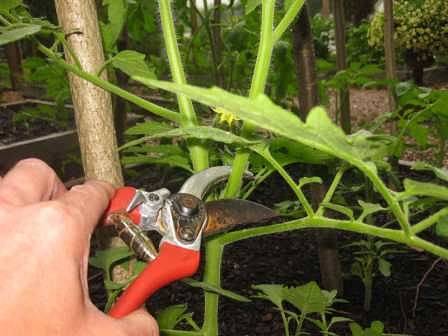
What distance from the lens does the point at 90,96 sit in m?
0.61

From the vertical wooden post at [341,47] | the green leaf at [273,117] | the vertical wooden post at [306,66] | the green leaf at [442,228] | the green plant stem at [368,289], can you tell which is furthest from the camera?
the vertical wooden post at [341,47]

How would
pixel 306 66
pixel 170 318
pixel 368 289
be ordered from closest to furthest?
pixel 170 318 < pixel 306 66 < pixel 368 289

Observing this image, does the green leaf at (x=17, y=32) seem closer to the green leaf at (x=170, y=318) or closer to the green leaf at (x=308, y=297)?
the green leaf at (x=170, y=318)

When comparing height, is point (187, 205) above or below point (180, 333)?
above

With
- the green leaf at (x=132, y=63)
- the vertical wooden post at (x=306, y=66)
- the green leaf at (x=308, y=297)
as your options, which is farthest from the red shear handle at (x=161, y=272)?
the vertical wooden post at (x=306, y=66)

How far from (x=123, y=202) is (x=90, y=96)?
0.13 metres

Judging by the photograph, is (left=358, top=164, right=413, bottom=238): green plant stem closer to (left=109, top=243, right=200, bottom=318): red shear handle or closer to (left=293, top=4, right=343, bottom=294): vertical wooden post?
(left=109, top=243, right=200, bottom=318): red shear handle

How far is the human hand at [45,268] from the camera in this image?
383mm

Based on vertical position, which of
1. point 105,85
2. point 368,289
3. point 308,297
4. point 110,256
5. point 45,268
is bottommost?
point 368,289

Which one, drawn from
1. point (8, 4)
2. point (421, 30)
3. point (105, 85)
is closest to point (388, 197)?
point (105, 85)

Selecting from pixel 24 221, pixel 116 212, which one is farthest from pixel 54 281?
pixel 116 212

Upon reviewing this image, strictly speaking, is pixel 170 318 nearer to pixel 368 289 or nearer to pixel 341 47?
pixel 368 289

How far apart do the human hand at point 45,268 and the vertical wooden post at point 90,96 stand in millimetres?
165

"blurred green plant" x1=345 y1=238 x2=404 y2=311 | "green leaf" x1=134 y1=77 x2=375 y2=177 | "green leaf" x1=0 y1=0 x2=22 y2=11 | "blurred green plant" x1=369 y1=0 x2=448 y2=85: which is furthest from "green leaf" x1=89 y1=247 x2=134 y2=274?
"blurred green plant" x1=369 y1=0 x2=448 y2=85
